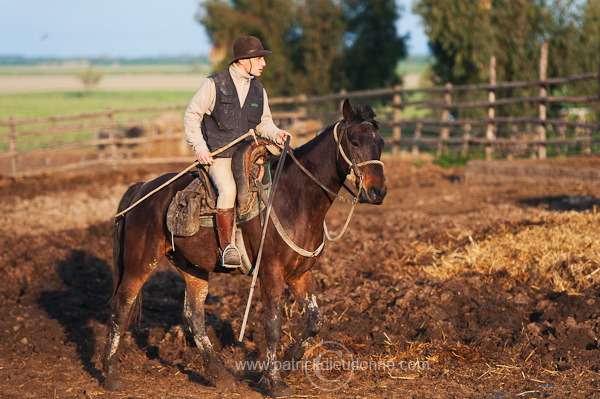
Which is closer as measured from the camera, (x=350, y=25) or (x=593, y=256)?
(x=593, y=256)

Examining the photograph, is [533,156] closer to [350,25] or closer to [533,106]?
[533,106]

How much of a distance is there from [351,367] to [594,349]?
6.48 ft

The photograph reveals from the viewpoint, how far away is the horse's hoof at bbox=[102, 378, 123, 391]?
564 centimetres

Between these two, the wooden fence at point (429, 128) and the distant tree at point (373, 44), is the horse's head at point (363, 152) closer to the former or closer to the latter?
the wooden fence at point (429, 128)

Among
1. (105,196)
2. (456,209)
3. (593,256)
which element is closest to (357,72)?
(105,196)

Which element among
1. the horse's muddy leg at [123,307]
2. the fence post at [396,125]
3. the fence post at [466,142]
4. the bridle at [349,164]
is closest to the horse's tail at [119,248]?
the horse's muddy leg at [123,307]

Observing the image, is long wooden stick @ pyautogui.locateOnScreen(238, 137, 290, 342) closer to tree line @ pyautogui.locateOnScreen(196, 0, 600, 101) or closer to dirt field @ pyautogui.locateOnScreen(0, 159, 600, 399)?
dirt field @ pyautogui.locateOnScreen(0, 159, 600, 399)

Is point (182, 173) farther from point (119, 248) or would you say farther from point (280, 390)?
point (280, 390)

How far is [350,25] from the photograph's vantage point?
28.0m

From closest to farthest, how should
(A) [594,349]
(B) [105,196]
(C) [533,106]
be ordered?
1. (A) [594,349]
2. (B) [105,196]
3. (C) [533,106]

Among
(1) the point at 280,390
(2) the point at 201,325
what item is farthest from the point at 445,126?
(1) the point at 280,390

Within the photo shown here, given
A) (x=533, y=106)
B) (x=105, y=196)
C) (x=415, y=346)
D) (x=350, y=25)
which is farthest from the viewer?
(x=350, y=25)

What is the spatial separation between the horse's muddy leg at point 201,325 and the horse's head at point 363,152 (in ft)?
6.09

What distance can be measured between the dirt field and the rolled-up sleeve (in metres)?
1.97
